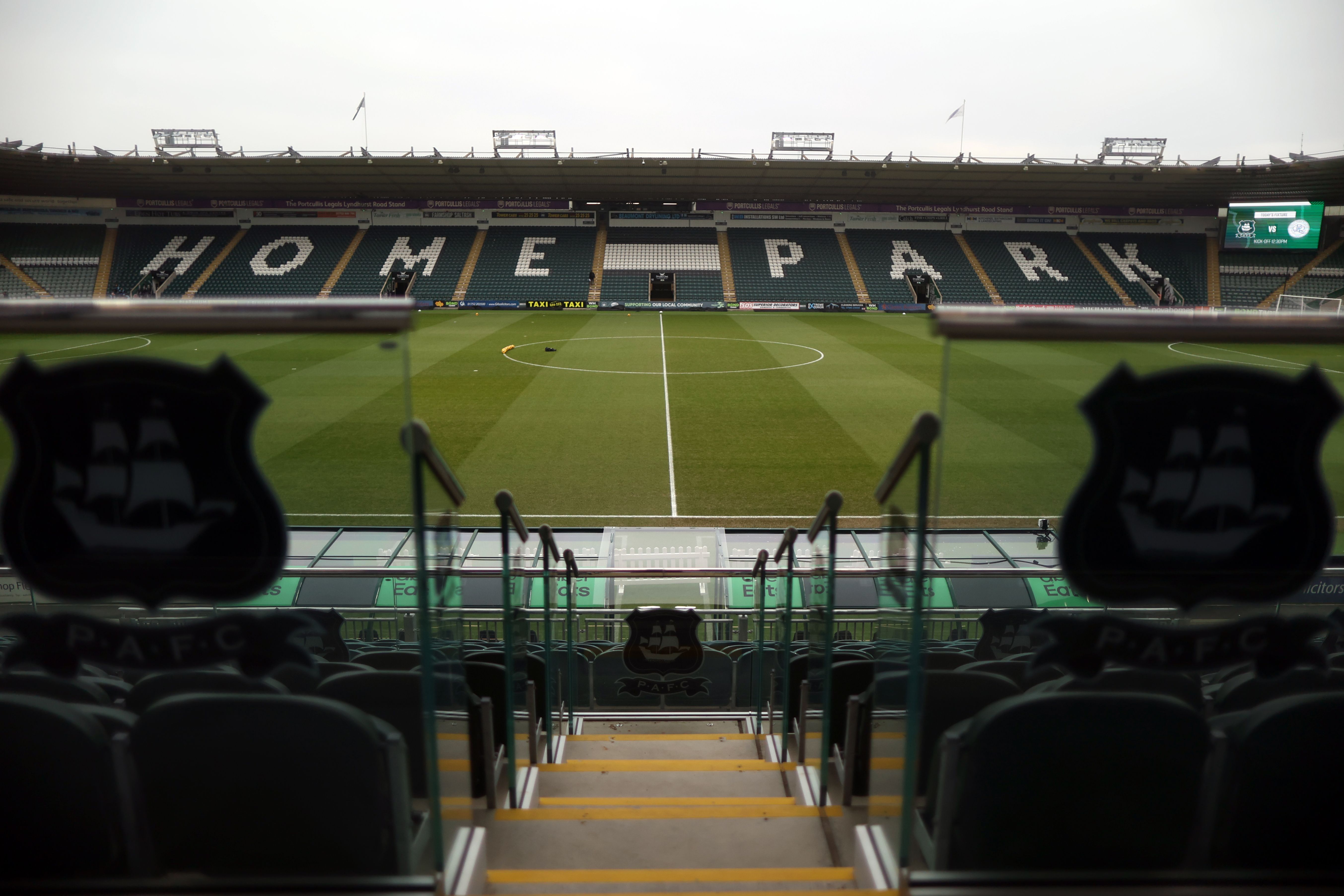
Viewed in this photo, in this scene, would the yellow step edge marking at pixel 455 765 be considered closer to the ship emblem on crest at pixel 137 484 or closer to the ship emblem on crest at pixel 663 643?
the ship emblem on crest at pixel 137 484

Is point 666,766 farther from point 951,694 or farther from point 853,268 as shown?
point 853,268

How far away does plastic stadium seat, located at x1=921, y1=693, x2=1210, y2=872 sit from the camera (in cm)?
179

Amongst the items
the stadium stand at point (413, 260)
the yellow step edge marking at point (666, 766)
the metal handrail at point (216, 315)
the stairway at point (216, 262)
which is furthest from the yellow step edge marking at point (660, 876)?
the stairway at point (216, 262)

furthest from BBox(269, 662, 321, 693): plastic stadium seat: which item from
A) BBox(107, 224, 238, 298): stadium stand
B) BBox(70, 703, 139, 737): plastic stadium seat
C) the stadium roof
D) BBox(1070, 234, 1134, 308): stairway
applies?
BBox(107, 224, 238, 298): stadium stand

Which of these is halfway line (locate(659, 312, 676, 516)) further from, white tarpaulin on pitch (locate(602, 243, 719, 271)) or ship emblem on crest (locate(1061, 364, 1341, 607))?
white tarpaulin on pitch (locate(602, 243, 719, 271))

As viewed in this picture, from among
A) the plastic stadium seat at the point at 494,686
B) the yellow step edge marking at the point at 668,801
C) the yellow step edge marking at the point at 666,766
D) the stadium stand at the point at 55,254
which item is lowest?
the yellow step edge marking at the point at 666,766

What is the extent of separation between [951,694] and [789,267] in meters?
43.2

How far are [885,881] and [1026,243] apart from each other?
49.0m

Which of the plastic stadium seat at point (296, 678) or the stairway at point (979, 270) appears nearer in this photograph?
the plastic stadium seat at point (296, 678)

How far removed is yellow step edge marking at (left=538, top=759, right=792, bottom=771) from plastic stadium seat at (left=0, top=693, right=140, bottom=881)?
1.86 m

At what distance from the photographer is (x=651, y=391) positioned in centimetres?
1862

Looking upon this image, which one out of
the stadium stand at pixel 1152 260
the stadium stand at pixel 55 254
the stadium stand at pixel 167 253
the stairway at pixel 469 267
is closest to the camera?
the stadium stand at pixel 55 254

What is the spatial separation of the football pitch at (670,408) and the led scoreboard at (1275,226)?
57.8 ft

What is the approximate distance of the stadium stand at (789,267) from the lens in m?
41.7
